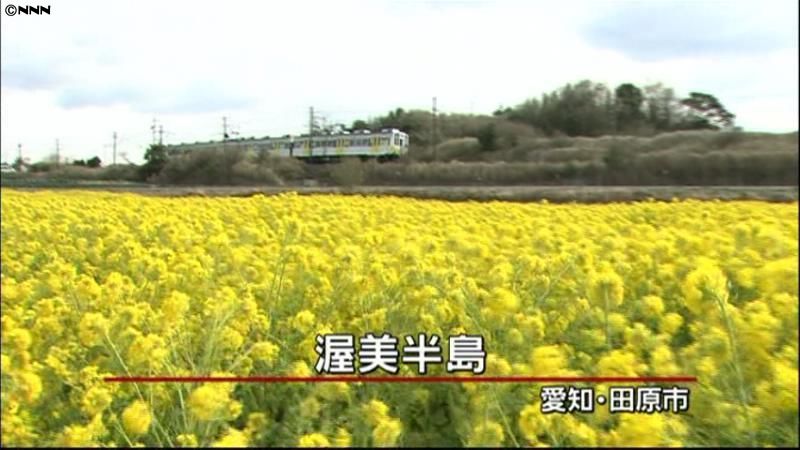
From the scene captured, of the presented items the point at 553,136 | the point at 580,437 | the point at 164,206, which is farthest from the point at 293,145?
the point at 164,206

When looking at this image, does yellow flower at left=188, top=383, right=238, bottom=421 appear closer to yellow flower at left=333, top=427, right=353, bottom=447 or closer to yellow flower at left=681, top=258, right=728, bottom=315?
yellow flower at left=333, top=427, right=353, bottom=447

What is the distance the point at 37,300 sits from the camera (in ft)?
7.18

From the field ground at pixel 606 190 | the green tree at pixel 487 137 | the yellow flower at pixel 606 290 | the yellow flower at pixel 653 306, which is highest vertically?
the green tree at pixel 487 137

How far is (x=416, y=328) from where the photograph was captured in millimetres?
1850

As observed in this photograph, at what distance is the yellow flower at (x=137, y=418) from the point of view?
1.51 meters

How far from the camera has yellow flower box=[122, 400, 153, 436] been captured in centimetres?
151

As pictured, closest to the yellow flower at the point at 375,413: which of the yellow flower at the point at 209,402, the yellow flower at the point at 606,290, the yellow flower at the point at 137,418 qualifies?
the yellow flower at the point at 209,402

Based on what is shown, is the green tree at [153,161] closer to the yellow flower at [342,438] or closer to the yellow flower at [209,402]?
the yellow flower at [209,402]

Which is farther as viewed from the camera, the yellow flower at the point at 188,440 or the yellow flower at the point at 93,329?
the yellow flower at the point at 93,329

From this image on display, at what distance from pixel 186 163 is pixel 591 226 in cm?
172

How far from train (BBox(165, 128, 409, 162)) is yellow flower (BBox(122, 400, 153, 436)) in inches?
27.4

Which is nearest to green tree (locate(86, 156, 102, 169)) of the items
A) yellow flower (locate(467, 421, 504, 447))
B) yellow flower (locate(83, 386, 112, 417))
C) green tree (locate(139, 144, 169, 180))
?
green tree (locate(139, 144, 169, 180))

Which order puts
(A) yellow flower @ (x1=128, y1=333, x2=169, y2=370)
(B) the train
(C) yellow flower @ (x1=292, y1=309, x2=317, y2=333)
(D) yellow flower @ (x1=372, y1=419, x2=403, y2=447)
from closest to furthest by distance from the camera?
(D) yellow flower @ (x1=372, y1=419, x2=403, y2=447) → (A) yellow flower @ (x1=128, y1=333, x2=169, y2=370) → (B) the train → (C) yellow flower @ (x1=292, y1=309, x2=317, y2=333)

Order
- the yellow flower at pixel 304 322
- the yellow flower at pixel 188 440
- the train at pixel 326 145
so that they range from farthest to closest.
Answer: the yellow flower at pixel 304 322 < the train at pixel 326 145 < the yellow flower at pixel 188 440
